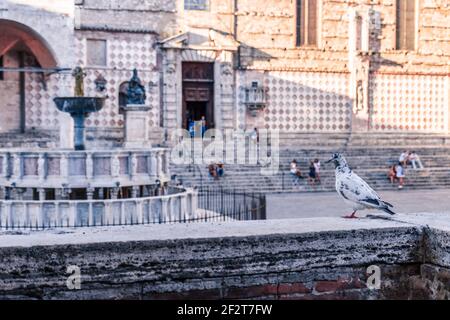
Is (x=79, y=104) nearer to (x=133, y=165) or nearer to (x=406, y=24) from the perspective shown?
(x=133, y=165)

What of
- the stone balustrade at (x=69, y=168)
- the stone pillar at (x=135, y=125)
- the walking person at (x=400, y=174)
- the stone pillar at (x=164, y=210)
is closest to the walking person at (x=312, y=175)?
the walking person at (x=400, y=174)

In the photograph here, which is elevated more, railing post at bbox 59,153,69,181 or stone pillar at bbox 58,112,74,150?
stone pillar at bbox 58,112,74,150

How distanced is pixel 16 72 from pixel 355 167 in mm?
12841

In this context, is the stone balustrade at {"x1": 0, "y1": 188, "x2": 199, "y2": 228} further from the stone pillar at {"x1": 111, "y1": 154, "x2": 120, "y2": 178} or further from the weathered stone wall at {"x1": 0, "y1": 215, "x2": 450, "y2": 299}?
the weathered stone wall at {"x1": 0, "y1": 215, "x2": 450, "y2": 299}

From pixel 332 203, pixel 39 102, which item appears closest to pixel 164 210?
pixel 332 203

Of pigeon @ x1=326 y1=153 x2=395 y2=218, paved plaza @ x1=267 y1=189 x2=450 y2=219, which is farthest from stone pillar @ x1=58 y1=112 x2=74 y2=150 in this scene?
pigeon @ x1=326 y1=153 x2=395 y2=218

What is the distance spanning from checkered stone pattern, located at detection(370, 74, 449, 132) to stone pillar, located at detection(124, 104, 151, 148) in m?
13.0

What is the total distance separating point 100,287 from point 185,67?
23.6 meters

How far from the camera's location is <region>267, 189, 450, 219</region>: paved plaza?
1588cm

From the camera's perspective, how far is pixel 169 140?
83.9 ft
